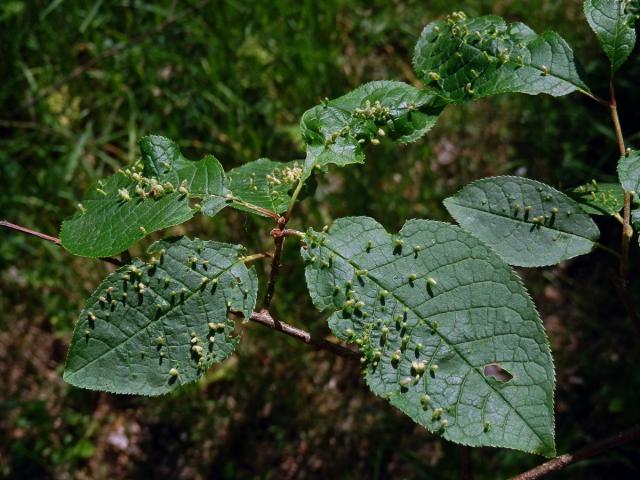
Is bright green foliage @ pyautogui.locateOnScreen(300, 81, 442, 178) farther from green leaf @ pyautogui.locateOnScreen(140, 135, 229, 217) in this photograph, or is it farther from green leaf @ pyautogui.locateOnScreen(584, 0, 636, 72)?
green leaf @ pyautogui.locateOnScreen(584, 0, 636, 72)

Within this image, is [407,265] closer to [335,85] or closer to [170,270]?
[170,270]

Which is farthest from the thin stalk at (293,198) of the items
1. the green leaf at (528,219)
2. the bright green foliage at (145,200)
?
the green leaf at (528,219)

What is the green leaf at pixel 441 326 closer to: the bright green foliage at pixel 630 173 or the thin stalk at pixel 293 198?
the thin stalk at pixel 293 198

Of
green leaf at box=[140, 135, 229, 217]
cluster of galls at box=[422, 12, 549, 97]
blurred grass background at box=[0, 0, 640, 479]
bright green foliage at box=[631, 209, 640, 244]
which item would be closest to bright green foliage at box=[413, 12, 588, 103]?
cluster of galls at box=[422, 12, 549, 97]

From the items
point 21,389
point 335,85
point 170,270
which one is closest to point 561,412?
point 335,85

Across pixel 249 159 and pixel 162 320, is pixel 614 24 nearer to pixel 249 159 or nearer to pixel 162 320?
pixel 162 320
